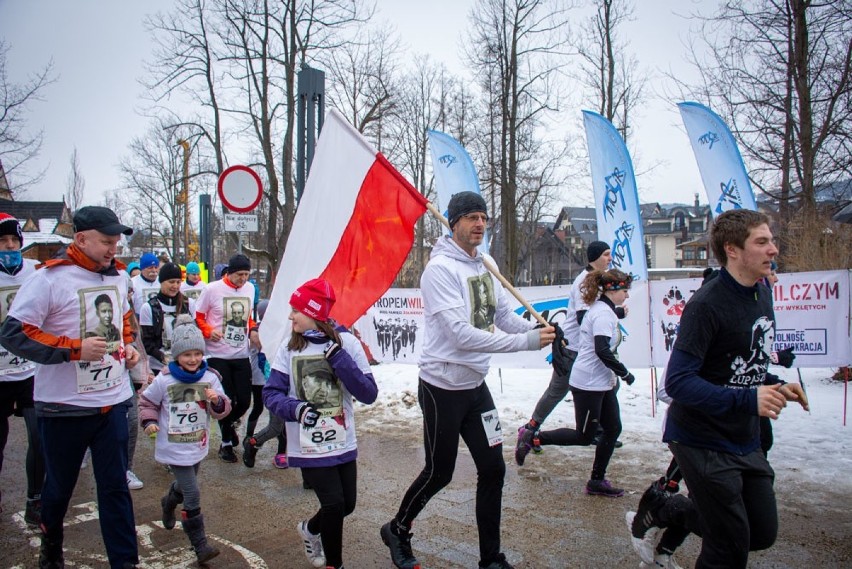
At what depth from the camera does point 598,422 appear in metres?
5.78

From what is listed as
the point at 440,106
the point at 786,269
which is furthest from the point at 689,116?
the point at 440,106

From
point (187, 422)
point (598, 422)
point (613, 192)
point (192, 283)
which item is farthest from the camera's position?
point (613, 192)

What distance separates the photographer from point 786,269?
12828 millimetres

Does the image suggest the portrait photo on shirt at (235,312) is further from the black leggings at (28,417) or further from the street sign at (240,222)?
the street sign at (240,222)

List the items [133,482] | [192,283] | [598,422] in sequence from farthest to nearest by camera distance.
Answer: [192,283]
[133,482]
[598,422]

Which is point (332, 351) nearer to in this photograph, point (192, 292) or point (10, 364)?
point (10, 364)

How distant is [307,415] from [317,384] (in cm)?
23

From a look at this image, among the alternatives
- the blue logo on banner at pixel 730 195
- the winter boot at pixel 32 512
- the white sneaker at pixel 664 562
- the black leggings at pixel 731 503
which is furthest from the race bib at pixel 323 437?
the blue logo on banner at pixel 730 195

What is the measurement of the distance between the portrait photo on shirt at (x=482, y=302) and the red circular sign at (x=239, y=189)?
591 centimetres

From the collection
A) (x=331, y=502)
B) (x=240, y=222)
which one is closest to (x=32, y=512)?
(x=331, y=502)

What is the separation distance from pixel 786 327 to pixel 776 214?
21.1 feet

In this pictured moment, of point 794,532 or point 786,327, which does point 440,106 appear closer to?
point 786,327

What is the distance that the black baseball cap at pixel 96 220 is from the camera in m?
3.78

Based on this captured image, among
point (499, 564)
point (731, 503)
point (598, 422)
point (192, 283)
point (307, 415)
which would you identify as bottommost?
point (499, 564)
